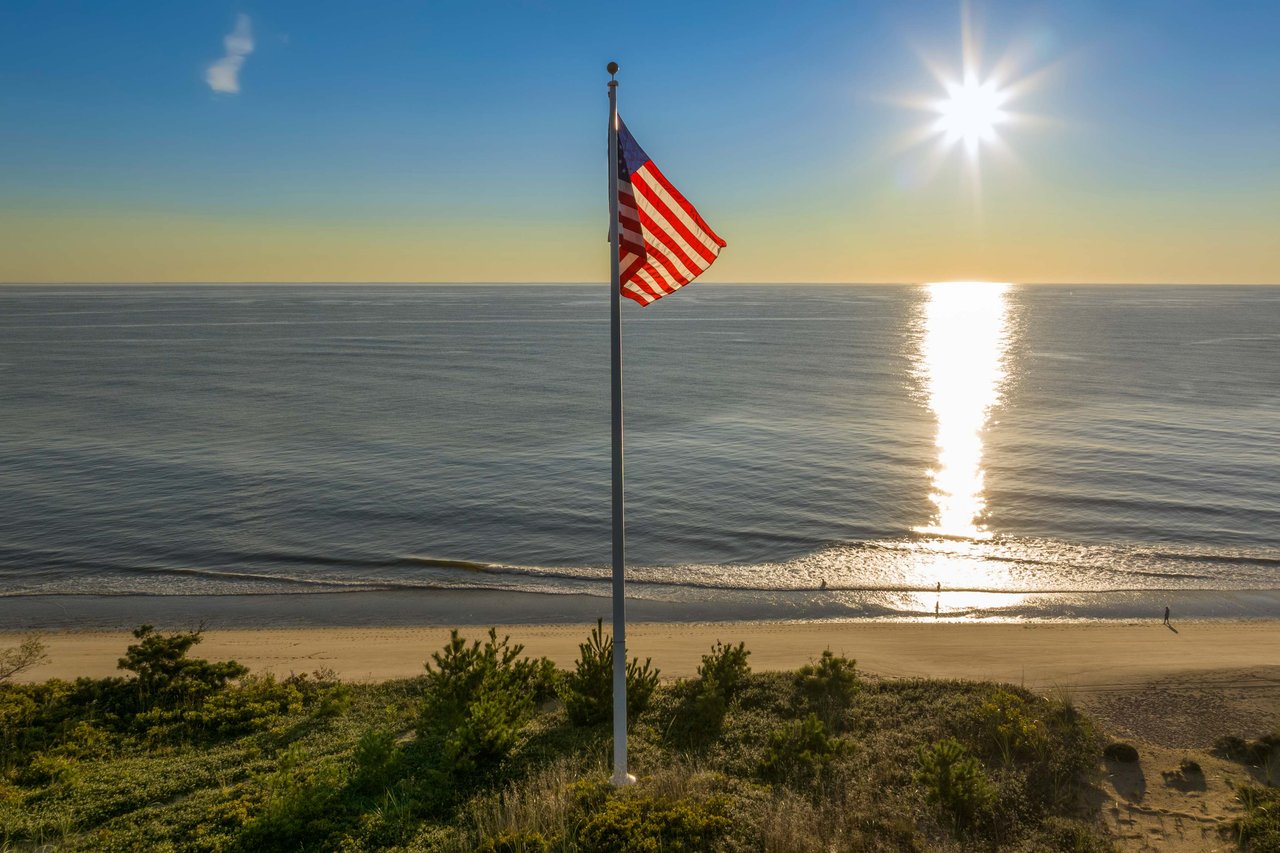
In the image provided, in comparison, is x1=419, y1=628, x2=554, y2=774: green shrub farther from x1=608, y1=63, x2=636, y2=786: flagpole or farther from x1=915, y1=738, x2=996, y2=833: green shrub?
x1=915, y1=738, x2=996, y2=833: green shrub

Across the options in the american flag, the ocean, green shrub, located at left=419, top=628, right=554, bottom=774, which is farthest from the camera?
the ocean

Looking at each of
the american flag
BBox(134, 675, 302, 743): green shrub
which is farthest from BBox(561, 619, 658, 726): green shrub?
the american flag

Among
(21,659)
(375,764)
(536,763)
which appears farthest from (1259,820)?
(21,659)

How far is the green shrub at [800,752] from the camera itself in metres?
11.2

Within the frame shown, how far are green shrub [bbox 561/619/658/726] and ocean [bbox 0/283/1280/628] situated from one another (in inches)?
414

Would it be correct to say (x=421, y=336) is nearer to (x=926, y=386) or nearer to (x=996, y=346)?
(x=926, y=386)

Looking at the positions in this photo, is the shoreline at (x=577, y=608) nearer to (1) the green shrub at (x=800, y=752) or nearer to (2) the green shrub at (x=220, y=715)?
(2) the green shrub at (x=220, y=715)

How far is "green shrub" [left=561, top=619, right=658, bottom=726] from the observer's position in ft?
42.2

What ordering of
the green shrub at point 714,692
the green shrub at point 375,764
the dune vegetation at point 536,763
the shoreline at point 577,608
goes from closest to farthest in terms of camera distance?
1. the dune vegetation at point 536,763
2. the green shrub at point 375,764
3. the green shrub at point 714,692
4. the shoreline at point 577,608

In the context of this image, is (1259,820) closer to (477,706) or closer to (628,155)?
(477,706)

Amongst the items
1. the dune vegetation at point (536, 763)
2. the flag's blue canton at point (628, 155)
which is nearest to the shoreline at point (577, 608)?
the dune vegetation at point (536, 763)

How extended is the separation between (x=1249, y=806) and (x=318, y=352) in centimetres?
9915

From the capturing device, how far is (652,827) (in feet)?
29.7

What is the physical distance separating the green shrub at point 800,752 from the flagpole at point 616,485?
2.12 m
